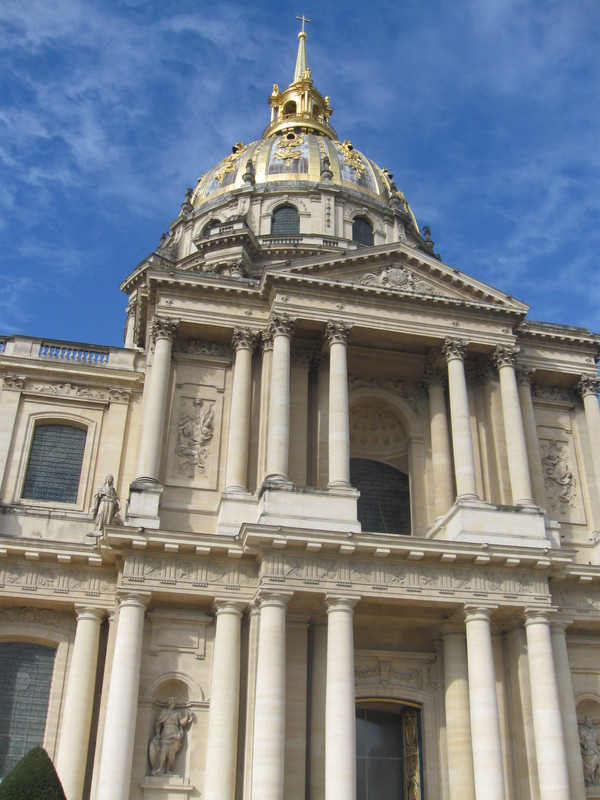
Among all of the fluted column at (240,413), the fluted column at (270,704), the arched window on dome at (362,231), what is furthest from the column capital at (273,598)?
the arched window on dome at (362,231)

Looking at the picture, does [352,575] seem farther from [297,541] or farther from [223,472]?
[223,472]

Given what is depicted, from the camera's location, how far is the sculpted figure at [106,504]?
2348 cm

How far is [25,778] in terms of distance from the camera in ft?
51.5

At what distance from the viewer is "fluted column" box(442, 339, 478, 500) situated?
79.8ft

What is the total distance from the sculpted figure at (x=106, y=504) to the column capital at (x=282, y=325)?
6261mm

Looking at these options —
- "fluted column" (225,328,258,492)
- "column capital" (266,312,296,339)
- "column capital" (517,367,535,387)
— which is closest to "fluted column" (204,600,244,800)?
"fluted column" (225,328,258,492)

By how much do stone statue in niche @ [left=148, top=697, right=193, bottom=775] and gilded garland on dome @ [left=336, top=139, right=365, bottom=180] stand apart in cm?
A: 3376

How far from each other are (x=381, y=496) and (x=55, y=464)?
400 inches

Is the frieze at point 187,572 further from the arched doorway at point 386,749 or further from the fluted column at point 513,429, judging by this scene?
the fluted column at point 513,429

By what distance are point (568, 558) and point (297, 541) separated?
7296mm

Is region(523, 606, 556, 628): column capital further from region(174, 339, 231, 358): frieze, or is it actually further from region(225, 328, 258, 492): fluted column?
region(174, 339, 231, 358): frieze

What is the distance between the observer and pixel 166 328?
25.7 meters

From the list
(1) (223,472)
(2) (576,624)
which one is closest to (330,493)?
(1) (223,472)

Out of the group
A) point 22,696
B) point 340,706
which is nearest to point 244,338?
point 340,706
